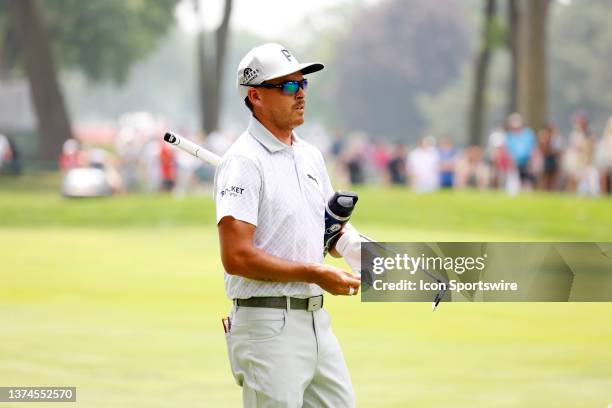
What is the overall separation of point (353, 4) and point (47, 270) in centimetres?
14780

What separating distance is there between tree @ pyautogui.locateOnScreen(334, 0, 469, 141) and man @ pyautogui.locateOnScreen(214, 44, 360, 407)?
107 m

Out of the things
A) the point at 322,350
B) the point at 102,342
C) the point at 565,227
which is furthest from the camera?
the point at 565,227

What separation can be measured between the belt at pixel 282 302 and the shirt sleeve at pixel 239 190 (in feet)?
1.14

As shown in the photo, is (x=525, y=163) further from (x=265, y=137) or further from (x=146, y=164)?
(x=265, y=137)

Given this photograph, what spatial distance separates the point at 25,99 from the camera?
61.7 m

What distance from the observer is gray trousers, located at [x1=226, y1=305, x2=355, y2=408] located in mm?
5691

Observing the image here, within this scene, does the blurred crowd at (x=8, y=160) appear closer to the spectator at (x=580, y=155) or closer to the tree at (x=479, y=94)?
the tree at (x=479, y=94)

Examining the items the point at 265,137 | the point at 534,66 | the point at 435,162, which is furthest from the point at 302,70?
the point at 435,162

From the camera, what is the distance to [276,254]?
5.71 meters

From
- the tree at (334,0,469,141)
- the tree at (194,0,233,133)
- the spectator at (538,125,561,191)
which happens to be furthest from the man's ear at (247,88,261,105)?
the tree at (334,0,469,141)

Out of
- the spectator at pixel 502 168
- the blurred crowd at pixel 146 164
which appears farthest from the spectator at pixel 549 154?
the blurred crowd at pixel 146 164

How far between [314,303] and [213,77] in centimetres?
4981

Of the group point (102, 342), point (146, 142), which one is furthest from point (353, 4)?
point (102, 342)

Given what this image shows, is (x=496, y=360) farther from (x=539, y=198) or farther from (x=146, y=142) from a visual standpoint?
(x=146, y=142)
